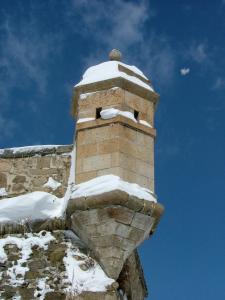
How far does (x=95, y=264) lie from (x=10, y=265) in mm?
1032

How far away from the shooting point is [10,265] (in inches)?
297

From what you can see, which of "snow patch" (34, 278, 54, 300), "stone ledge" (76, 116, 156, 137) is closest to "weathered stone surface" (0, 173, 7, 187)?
"stone ledge" (76, 116, 156, 137)

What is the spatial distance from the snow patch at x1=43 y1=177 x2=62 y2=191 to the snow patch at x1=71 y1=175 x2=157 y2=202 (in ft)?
1.84

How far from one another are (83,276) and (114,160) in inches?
58.3

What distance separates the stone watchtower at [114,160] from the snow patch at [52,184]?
45 centimetres

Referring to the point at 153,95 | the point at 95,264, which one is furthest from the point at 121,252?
the point at 153,95

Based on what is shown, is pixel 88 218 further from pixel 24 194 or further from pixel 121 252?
pixel 24 194

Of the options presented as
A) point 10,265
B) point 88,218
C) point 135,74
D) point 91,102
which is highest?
point 135,74

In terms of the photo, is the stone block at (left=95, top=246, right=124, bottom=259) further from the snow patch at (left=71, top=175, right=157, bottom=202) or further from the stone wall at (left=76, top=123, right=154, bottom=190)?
the stone wall at (left=76, top=123, right=154, bottom=190)

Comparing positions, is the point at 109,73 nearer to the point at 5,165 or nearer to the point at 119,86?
the point at 119,86

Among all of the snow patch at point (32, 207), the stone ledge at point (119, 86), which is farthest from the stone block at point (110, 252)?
the stone ledge at point (119, 86)

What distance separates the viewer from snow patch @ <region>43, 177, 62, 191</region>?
834 centimetres

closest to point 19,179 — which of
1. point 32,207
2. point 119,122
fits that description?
point 32,207

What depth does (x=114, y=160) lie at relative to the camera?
780 cm
